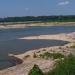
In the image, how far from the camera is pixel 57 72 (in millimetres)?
15734

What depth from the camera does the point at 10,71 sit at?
22.9 metres

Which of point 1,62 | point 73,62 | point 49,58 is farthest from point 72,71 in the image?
point 1,62

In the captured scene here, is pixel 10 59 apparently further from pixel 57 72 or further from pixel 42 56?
pixel 57 72

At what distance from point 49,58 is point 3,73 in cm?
595

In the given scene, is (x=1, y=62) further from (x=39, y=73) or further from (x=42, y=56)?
(x=39, y=73)

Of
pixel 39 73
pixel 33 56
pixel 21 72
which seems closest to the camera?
pixel 39 73

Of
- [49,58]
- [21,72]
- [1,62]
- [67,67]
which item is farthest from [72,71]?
[1,62]

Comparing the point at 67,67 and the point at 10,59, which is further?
the point at 10,59

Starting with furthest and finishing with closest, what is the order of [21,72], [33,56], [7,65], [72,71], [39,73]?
[33,56]
[7,65]
[21,72]
[39,73]
[72,71]

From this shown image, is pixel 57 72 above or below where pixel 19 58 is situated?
above

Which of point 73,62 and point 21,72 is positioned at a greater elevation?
point 73,62

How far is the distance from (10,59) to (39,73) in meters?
14.4

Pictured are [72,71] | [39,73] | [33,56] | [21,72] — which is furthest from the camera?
[33,56]

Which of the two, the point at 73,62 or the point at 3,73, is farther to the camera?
the point at 3,73
